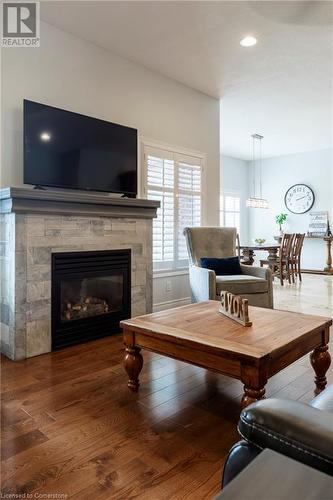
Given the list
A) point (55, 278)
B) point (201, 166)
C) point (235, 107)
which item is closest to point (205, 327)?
point (55, 278)

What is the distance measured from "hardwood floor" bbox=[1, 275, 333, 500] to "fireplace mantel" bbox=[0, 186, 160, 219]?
1.18 m

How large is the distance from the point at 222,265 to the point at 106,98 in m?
2.18

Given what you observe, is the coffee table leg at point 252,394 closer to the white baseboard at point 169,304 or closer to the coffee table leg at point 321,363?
the coffee table leg at point 321,363

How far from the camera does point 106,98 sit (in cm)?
363

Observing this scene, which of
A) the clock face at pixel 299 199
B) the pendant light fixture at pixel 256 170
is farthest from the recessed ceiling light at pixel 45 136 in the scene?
the clock face at pixel 299 199

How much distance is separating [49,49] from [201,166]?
7.62ft

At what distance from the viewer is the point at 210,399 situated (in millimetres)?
2055

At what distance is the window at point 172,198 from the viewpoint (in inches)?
164

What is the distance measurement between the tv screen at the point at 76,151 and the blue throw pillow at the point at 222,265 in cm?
112

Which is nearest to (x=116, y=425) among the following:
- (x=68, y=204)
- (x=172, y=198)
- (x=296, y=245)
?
(x=68, y=204)

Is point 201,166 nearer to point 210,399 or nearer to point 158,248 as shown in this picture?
point 158,248

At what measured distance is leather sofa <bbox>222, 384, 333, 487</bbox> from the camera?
0.74 m

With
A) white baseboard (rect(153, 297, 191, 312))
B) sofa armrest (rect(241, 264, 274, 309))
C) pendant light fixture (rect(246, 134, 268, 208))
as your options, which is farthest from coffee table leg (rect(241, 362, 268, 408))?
pendant light fixture (rect(246, 134, 268, 208))

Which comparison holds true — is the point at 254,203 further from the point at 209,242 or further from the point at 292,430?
the point at 292,430
